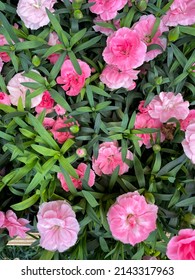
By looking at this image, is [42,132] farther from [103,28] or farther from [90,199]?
[103,28]

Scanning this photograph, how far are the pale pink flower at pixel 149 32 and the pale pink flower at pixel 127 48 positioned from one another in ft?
0.12

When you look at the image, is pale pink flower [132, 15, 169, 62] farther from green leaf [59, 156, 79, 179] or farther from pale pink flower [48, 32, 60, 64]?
green leaf [59, 156, 79, 179]

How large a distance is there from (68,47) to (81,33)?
5 centimetres

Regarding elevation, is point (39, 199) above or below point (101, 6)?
below

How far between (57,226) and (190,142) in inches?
14.8

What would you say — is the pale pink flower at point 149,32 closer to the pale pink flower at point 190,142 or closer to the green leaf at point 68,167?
the pale pink flower at point 190,142

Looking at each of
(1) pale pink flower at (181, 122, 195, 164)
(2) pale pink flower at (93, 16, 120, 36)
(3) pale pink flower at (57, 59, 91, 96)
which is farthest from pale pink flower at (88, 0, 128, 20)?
(1) pale pink flower at (181, 122, 195, 164)

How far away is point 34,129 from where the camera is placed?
3.32 ft

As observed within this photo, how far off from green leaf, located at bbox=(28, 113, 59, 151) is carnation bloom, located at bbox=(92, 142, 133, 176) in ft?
0.37

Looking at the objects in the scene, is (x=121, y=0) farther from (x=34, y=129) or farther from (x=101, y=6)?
(x=34, y=129)

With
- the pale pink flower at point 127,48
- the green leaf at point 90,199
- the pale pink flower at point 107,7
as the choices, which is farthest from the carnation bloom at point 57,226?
the pale pink flower at point 107,7

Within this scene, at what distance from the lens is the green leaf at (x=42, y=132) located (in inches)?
38.3
